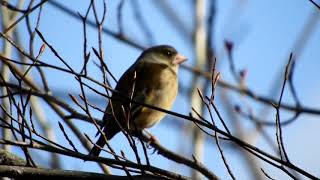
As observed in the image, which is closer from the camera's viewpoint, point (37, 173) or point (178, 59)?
point (37, 173)

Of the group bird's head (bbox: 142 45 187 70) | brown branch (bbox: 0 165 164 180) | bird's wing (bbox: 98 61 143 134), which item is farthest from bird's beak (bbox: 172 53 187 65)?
brown branch (bbox: 0 165 164 180)

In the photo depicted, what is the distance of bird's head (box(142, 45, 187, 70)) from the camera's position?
21.4 ft

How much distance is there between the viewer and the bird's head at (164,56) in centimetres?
653

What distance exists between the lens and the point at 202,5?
6.56 meters

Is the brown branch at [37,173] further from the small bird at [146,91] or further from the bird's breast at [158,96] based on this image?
the bird's breast at [158,96]

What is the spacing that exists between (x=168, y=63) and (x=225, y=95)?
786mm

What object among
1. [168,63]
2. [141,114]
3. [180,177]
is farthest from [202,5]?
[180,177]

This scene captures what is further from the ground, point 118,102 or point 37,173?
point 118,102

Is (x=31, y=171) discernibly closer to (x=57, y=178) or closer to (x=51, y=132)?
(x=57, y=178)

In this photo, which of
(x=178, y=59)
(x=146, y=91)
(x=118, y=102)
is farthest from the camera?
(x=178, y=59)

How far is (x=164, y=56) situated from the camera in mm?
6785

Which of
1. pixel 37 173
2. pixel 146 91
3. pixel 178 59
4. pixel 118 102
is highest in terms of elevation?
pixel 178 59

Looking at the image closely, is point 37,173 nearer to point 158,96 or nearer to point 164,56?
point 158,96

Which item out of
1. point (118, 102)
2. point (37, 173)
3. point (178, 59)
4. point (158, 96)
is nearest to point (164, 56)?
point (178, 59)
